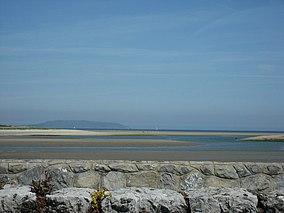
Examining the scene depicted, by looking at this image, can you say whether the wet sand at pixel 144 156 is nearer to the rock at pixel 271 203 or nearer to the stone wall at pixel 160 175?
the stone wall at pixel 160 175

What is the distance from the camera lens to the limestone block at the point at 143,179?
645cm

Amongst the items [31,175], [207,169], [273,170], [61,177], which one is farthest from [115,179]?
[273,170]

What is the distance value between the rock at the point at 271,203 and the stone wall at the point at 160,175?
4.01 ft

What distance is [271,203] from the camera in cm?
514

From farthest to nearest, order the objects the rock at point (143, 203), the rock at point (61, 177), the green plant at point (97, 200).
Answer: the rock at point (61, 177) < the green plant at point (97, 200) < the rock at point (143, 203)

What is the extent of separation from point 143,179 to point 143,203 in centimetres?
138

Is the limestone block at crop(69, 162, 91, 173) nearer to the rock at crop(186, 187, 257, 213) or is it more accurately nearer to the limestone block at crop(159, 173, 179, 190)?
the limestone block at crop(159, 173, 179, 190)

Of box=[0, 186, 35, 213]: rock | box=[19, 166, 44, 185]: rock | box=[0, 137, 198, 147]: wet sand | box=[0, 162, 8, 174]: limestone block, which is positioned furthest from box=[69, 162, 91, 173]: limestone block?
box=[0, 137, 198, 147]: wet sand

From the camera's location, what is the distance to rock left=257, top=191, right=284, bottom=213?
202 inches

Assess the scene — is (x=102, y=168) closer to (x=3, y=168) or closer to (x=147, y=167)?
(x=147, y=167)

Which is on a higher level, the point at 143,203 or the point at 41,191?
the point at 41,191

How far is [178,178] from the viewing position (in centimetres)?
646

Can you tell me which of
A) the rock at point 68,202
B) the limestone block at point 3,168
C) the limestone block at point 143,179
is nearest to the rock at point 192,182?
the limestone block at point 143,179

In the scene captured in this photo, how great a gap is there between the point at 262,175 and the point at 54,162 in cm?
300
